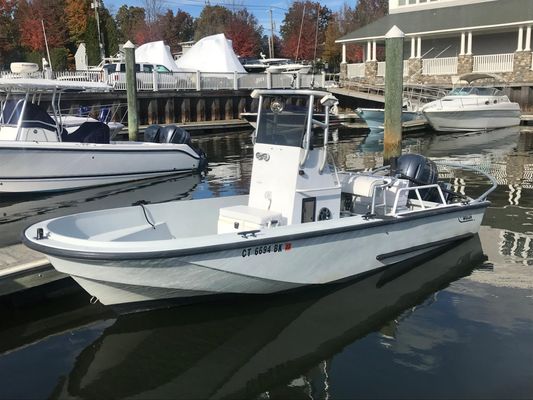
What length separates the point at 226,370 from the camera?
5637 mm

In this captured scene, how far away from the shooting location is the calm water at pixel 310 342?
5.31 meters

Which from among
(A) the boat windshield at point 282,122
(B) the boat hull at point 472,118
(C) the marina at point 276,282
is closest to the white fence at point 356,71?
(B) the boat hull at point 472,118

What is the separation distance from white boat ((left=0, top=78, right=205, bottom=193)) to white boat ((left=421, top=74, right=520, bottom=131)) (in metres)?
16.7

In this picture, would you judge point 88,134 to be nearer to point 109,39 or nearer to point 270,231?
point 270,231

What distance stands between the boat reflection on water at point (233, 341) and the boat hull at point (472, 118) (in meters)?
21.2

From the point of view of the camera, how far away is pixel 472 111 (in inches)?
1104

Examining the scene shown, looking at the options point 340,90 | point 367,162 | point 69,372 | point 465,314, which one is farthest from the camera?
point 340,90

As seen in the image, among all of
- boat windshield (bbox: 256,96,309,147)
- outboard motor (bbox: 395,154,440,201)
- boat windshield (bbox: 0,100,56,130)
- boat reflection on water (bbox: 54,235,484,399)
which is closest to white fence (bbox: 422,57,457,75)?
boat windshield (bbox: 0,100,56,130)

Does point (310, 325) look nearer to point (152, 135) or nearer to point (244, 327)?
point (244, 327)

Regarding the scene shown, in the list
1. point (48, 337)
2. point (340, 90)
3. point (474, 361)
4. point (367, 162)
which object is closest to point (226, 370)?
point (48, 337)

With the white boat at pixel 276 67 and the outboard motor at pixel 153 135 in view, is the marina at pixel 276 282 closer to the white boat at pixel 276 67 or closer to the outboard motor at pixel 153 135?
the outboard motor at pixel 153 135

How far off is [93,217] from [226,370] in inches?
106

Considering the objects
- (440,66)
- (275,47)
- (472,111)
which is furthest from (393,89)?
(275,47)

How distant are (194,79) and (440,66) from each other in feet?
51.1
